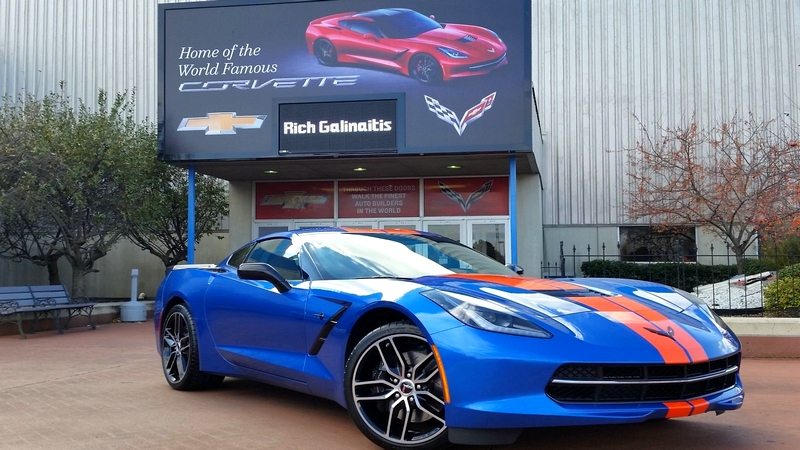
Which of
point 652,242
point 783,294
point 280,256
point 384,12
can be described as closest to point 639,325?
point 280,256

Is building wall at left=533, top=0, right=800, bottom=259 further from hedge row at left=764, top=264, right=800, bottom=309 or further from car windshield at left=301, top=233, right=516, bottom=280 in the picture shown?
car windshield at left=301, top=233, right=516, bottom=280

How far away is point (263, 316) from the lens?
511 centimetres

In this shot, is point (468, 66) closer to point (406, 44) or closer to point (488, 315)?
point (406, 44)

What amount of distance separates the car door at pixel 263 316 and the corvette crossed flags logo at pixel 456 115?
7.77 meters

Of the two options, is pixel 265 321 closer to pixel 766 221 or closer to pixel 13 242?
pixel 766 221

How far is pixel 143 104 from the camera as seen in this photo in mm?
22219

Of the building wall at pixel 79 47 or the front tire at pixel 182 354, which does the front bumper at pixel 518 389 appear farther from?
the building wall at pixel 79 47

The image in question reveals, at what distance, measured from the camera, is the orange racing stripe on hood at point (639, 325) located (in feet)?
12.0

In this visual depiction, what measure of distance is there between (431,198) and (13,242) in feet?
33.6

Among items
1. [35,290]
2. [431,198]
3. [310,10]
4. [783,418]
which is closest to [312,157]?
[310,10]

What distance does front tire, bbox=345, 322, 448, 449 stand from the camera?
3816 millimetres

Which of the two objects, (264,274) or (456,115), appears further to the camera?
(456,115)

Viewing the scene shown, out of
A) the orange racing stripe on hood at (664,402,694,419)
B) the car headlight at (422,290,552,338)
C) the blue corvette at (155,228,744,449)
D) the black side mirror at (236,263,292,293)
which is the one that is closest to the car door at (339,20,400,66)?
the blue corvette at (155,228,744,449)

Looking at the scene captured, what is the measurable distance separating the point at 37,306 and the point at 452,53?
28.0 feet
